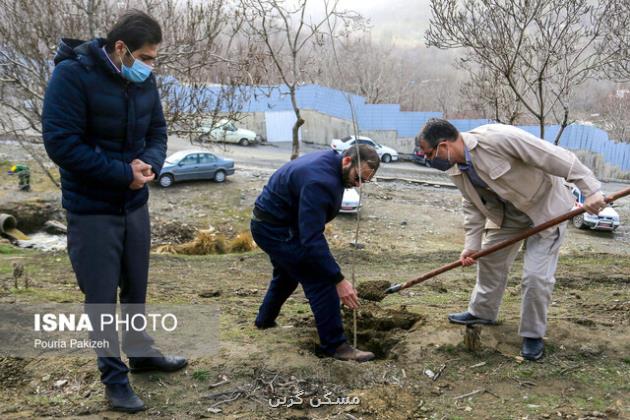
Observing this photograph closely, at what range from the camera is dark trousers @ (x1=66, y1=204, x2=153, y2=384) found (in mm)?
3170

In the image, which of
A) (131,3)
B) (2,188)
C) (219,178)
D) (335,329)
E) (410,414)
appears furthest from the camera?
(219,178)

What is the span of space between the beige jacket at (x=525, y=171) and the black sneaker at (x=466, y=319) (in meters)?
0.96

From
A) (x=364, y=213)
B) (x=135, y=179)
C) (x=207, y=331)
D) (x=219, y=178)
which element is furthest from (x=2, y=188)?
(x=135, y=179)

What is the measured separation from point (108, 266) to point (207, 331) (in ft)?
4.94

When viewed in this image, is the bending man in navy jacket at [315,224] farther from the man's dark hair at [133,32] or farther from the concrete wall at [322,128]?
the concrete wall at [322,128]

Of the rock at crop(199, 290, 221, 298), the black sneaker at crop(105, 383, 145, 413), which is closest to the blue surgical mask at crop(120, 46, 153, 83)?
the black sneaker at crop(105, 383, 145, 413)

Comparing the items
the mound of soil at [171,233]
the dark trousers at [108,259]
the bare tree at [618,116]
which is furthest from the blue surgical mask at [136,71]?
the bare tree at [618,116]

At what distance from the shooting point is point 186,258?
8.62 meters

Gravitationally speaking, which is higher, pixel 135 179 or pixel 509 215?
pixel 135 179

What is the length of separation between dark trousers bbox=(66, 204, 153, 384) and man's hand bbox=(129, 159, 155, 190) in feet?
0.67

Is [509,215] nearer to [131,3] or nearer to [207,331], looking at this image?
[207,331]

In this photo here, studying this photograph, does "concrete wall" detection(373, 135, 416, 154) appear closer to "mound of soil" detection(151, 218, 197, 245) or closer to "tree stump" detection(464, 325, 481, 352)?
"mound of soil" detection(151, 218, 197, 245)

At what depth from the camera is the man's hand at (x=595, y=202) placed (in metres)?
3.74

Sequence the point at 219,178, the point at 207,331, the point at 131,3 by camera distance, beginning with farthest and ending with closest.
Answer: the point at 219,178 → the point at 131,3 → the point at 207,331
